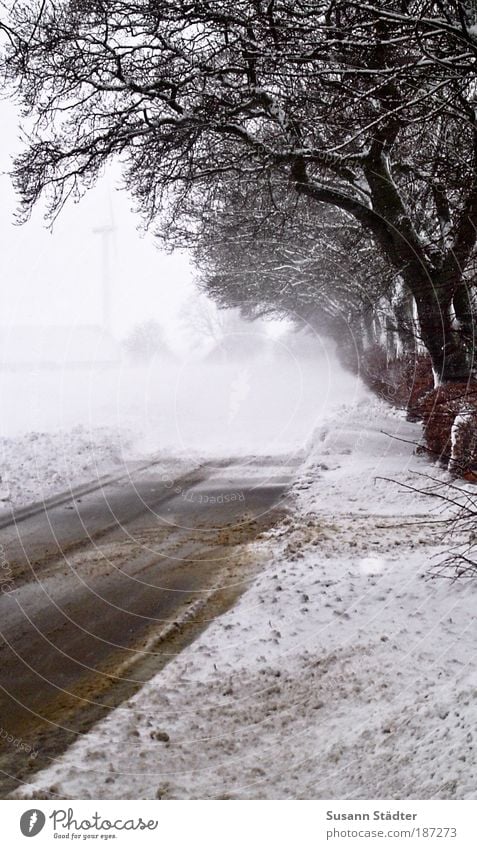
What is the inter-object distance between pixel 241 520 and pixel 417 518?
2.20 metres

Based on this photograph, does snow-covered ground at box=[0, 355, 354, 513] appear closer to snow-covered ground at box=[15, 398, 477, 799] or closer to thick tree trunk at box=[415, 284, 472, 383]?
thick tree trunk at box=[415, 284, 472, 383]

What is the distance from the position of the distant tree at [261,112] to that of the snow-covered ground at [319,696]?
105 inches

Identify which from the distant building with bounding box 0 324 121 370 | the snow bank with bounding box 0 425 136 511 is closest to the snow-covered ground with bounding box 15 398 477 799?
the distant building with bounding box 0 324 121 370

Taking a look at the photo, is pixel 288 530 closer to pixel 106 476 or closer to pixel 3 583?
pixel 3 583

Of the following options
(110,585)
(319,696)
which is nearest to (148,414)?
(110,585)

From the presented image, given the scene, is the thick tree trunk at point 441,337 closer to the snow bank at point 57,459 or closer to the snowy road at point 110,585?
the snowy road at point 110,585

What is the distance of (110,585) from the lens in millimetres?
5434

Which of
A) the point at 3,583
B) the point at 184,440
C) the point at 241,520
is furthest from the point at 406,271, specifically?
the point at 3,583

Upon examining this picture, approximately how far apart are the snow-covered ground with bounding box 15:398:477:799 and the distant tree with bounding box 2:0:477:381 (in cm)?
268

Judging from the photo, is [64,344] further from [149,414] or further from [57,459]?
[57,459]

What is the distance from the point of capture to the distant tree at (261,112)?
16.4 feet

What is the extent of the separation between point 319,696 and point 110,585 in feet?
8.54

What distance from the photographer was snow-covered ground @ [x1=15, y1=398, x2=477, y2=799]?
2764 millimetres

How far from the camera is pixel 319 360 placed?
1095cm
